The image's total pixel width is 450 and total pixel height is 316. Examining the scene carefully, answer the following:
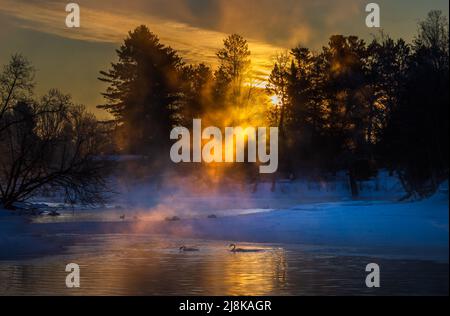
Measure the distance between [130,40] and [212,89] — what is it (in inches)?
359

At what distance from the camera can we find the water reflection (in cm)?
1223

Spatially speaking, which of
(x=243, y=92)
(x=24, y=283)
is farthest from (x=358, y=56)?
(x=24, y=283)

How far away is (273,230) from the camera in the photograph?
911 inches

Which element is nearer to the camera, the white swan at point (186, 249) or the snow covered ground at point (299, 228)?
the snow covered ground at point (299, 228)

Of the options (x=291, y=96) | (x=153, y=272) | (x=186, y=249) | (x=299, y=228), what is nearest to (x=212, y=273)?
(x=153, y=272)

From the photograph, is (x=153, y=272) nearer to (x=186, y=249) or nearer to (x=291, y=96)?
(x=186, y=249)

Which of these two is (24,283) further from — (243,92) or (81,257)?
(243,92)

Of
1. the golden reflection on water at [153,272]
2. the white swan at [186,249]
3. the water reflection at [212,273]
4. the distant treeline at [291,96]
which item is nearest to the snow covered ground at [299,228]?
the water reflection at [212,273]

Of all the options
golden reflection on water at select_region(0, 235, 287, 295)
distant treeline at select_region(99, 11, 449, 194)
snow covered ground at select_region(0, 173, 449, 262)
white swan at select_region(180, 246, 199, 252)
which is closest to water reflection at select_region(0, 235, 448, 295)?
golden reflection on water at select_region(0, 235, 287, 295)

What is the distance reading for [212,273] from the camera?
46.9ft

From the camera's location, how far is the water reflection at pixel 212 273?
12.2 m

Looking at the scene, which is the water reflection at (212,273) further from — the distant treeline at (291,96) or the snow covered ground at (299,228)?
the distant treeline at (291,96)

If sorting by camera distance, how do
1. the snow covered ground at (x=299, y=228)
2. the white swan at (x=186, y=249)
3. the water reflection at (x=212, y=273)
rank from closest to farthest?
the water reflection at (x=212, y=273) < the snow covered ground at (x=299, y=228) < the white swan at (x=186, y=249)

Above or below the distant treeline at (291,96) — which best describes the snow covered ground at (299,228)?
below
